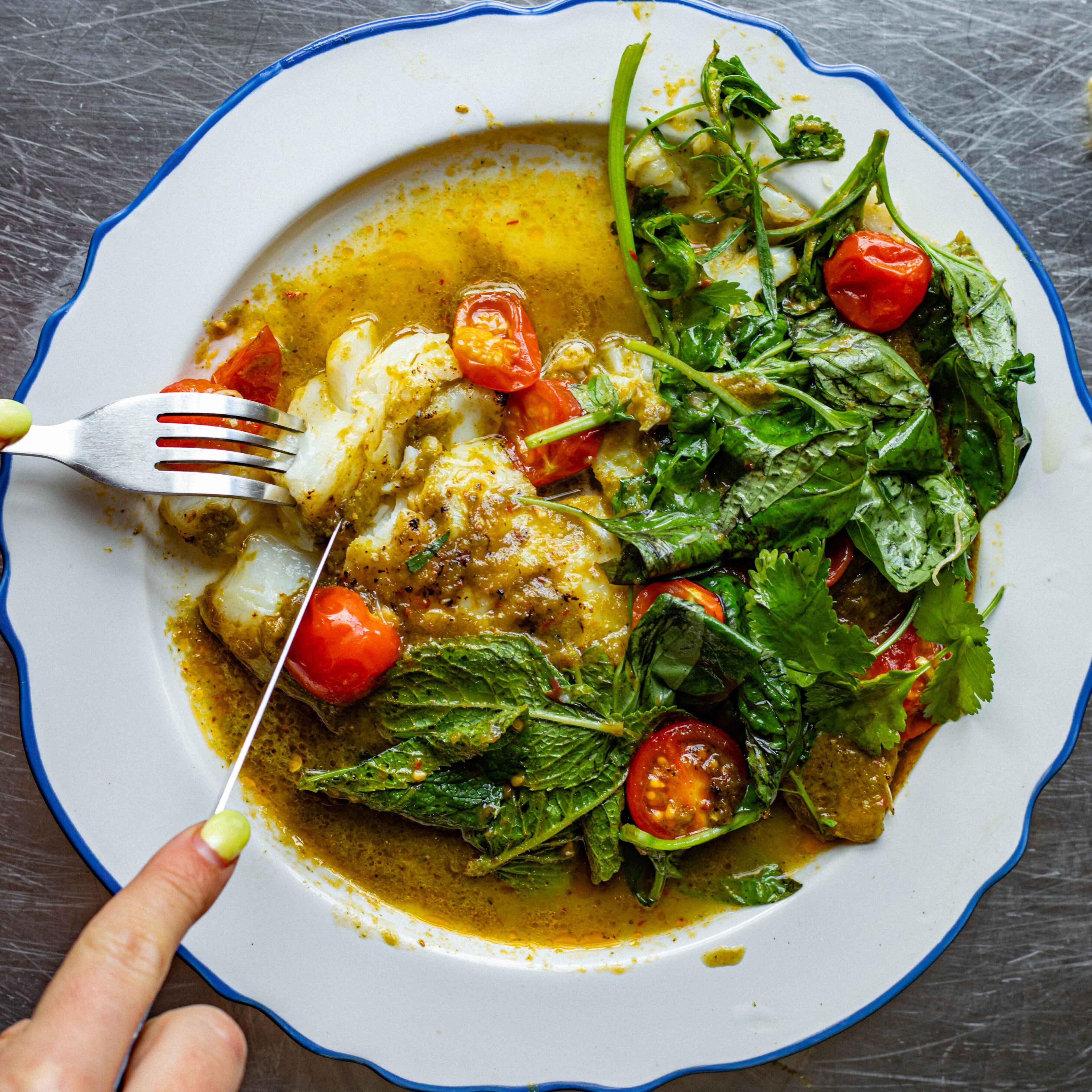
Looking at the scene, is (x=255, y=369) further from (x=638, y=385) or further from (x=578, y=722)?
(x=578, y=722)

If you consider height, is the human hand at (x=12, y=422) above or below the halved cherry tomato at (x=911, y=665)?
above

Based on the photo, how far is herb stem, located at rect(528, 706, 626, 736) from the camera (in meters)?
2.73

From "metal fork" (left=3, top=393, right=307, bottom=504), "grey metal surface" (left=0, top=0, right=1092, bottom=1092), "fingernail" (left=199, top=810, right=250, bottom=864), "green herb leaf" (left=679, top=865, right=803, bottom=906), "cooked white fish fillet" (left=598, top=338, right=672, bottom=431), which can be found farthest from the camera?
"grey metal surface" (left=0, top=0, right=1092, bottom=1092)

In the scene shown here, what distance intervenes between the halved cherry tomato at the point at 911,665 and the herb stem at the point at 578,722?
917 mm

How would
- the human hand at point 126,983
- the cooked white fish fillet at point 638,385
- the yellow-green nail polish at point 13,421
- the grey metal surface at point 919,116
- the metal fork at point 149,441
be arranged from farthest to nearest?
the grey metal surface at point 919,116 → the cooked white fish fillet at point 638,385 → the metal fork at point 149,441 → the yellow-green nail polish at point 13,421 → the human hand at point 126,983

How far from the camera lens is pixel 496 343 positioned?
289cm

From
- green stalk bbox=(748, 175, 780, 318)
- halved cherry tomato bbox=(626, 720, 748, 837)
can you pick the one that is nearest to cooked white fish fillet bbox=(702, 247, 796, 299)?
green stalk bbox=(748, 175, 780, 318)

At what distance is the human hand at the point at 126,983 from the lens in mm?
1807

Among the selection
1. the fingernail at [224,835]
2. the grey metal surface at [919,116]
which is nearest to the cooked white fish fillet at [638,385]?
the grey metal surface at [919,116]

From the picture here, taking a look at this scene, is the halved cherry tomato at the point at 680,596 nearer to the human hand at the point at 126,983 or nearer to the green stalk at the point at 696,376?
the green stalk at the point at 696,376

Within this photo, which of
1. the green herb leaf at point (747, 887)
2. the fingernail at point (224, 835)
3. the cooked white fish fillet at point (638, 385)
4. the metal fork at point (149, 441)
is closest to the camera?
the fingernail at point (224, 835)

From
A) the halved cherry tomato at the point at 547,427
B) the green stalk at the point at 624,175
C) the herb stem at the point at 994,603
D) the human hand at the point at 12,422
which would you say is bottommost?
the herb stem at the point at 994,603

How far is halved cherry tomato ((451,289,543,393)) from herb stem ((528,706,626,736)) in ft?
3.62

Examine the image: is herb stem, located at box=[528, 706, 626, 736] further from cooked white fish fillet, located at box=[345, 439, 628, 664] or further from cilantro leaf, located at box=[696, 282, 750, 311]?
cilantro leaf, located at box=[696, 282, 750, 311]
